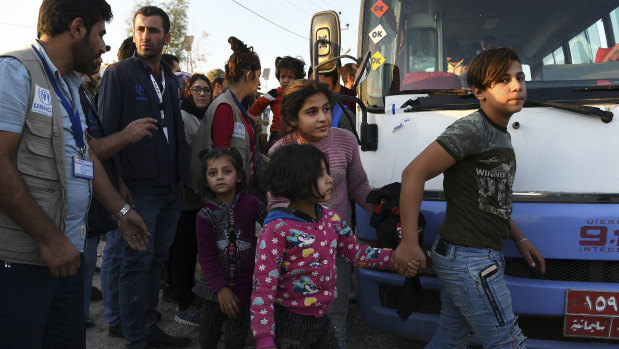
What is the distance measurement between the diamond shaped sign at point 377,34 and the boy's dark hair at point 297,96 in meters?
1.04

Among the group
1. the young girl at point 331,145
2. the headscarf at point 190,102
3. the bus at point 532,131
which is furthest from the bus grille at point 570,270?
the headscarf at point 190,102

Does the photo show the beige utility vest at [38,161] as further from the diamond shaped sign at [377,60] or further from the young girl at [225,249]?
the diamond shaped sign at [377,60]

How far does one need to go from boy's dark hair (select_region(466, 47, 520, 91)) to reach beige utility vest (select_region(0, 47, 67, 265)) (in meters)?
1.71

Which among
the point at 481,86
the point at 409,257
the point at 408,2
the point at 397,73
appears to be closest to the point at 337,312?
the point at 409,257

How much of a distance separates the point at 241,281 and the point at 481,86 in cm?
156

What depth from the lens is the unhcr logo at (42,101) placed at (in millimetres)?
1639

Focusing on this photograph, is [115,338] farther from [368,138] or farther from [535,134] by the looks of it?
[535,134]

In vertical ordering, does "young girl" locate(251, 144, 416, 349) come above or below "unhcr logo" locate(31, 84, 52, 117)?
below

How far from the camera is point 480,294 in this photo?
2.06m

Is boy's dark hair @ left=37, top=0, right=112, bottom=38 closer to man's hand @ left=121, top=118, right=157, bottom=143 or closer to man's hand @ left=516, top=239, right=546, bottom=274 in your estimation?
man's hand @ left=121, top=118, right=157, bottom=143

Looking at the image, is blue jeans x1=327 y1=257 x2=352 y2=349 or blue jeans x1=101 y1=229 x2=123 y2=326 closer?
blue jeans x1=327 y1=257 x2=352 y2=349

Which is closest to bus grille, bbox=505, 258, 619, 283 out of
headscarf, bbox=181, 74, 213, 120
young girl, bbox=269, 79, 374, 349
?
young girl, bbox=269, 79, 374, 349

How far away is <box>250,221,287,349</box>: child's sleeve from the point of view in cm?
182

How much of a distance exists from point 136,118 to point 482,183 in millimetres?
2054
